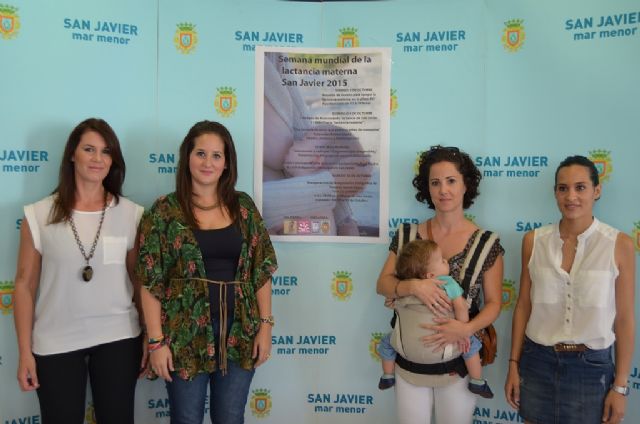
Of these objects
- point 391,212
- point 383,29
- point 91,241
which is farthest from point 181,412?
point 383,29

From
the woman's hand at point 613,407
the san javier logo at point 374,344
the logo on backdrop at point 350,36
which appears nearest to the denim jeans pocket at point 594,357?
the woman's hand at point 613,407

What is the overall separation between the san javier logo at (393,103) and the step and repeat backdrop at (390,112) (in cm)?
3

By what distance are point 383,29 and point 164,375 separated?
6.63 ft

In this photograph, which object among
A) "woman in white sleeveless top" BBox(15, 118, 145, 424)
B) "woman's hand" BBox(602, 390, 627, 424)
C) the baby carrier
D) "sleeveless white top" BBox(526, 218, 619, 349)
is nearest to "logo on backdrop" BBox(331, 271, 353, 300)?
the baby carrier

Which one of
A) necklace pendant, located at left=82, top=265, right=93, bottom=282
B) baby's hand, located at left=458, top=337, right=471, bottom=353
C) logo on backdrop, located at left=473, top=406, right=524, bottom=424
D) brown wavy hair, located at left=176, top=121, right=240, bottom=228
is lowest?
logo on backdrop, located at left=473, top=406, right=524, bottom=424

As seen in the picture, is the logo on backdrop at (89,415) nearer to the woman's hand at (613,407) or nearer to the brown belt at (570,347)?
the brown belt at (570,347)

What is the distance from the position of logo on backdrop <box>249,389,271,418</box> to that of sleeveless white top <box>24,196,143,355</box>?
0.87 m

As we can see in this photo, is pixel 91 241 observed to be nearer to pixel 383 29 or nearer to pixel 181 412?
pixel 181 412

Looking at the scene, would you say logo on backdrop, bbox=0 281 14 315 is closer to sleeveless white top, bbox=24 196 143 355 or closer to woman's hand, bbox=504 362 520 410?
sleeveless white top, bbox=24 196 143 355

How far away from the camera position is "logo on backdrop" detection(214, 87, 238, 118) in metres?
2.38

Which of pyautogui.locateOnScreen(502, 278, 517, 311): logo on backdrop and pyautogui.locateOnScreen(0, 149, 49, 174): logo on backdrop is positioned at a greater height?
pyautogui.locateOnScreen(0, 149, 49, 174): logo on backdrop

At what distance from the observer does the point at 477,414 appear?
7.86 feet

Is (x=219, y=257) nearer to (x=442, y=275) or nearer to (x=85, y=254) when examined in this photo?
(x=85, y=254)

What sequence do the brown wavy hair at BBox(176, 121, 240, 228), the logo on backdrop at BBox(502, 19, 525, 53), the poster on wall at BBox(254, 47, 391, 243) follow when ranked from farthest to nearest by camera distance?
the poster on wall at BBox(254, 47, 391, 243), the logo on backdrop at BBox(502, 19, 525, 53), the brown wavy hair at BBox(176, 121, 240, 228)
